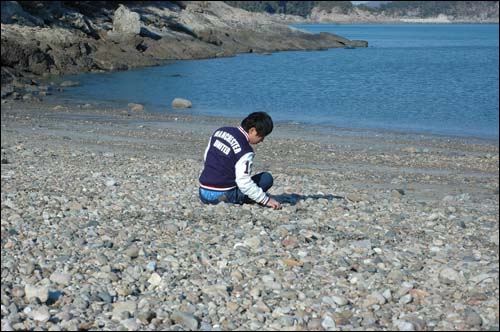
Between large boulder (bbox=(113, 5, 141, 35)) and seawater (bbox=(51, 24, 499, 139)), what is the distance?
4.29m

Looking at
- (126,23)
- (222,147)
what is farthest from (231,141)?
(126,23)

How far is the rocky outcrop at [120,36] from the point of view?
41.1m

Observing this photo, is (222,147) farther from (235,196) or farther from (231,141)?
(235,196)

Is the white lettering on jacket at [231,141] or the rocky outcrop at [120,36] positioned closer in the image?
the white lettering on jacket at [231,141]

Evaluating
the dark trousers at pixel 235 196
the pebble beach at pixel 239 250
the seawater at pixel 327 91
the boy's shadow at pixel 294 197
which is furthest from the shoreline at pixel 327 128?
the dark trousers at pixel 235 196

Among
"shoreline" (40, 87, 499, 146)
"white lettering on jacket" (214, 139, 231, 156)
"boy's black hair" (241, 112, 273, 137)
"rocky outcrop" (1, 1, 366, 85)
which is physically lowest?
"shoreline" (40, 87, 499, 146)

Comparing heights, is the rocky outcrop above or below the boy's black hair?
above

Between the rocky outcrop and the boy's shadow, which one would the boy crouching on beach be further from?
the rocky outcrop

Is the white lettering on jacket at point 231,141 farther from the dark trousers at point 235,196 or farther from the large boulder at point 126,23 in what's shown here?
the large boulder at point 126,23

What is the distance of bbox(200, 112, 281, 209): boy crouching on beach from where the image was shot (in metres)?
9.12

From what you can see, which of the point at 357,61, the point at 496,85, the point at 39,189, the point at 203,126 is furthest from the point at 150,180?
the point at 357,61

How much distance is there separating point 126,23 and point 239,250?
49.5m

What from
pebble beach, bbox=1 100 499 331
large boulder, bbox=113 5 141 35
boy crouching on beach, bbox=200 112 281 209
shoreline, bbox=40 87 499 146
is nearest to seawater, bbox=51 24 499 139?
shoreline, bbox=40 87 499 146

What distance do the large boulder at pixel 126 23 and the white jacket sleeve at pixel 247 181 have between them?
46845mm
